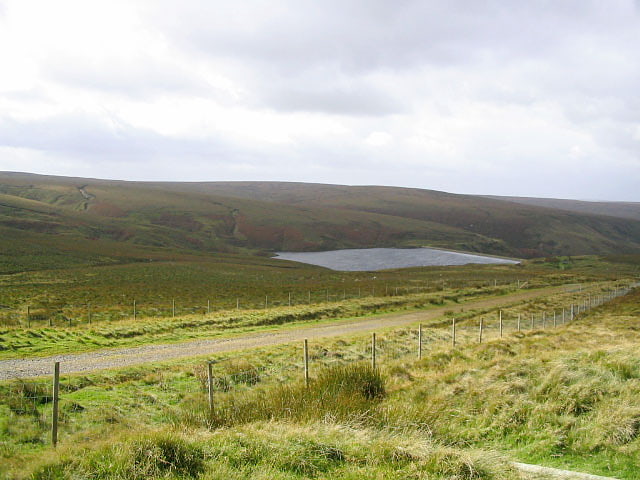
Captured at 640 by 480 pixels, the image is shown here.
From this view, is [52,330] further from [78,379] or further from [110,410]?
[110,410]

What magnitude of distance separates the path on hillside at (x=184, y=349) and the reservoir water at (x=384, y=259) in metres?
81.9

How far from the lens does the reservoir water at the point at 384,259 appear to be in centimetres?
12044

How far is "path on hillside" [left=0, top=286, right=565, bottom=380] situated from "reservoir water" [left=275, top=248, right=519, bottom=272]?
81919 millimetres

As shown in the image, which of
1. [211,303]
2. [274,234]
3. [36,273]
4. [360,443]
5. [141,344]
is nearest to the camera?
[360,443]

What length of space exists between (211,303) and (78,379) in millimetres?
23889

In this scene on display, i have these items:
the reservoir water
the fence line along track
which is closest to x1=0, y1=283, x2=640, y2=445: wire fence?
the fence line along track

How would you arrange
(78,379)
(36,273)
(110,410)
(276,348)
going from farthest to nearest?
(36,273), (276,348), (78,379), (110,410)

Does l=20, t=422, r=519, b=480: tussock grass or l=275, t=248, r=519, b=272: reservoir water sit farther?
l=275, t=248, r=519, b=272: reservoir water

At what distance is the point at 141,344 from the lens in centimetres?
2136

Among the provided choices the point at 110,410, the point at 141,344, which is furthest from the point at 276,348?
the point at 110,410

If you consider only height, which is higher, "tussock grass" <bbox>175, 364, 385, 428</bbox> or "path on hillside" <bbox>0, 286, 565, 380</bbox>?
"tussock grass" <bbox>175, 364, 385, 428</bbox>

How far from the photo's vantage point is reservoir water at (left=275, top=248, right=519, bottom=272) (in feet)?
395

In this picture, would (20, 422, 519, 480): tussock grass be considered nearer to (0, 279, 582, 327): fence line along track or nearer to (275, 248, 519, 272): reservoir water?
(0, 279, 582, 327): fence line along track

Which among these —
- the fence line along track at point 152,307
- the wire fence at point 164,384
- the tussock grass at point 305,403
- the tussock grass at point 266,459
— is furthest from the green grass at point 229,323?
the tussock grass at point 266,459
